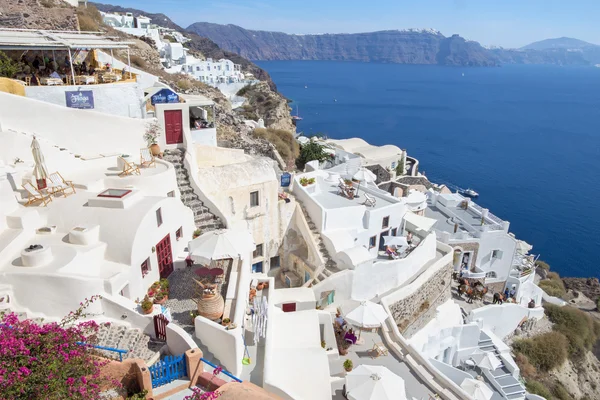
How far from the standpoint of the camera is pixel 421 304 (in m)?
26.2

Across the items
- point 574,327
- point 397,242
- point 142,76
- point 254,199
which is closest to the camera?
point 254,199

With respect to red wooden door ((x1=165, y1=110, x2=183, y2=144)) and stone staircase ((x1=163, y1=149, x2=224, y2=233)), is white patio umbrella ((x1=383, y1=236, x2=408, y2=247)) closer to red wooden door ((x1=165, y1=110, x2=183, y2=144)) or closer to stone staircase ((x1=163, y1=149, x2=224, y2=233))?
stone staircase ((x1=163, y1=149, x2=224, y2=233))

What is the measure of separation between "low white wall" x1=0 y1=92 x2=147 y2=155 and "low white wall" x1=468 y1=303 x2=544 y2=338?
2747 centimetres

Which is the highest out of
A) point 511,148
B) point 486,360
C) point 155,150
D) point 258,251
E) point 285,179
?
point 155,150

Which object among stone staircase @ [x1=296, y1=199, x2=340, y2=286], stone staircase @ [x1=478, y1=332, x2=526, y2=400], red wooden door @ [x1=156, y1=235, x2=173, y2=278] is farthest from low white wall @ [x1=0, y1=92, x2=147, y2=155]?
stone staircase @ [x1=478, y1=332, x2=526, y2=400]

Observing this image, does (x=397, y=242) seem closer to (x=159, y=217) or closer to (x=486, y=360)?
(x=486, y=360)

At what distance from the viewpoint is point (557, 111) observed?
544 feet

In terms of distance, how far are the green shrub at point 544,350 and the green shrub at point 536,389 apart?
2.85m

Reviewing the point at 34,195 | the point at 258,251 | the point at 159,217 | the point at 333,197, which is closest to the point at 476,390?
the point at 333,197

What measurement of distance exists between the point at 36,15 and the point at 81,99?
939 inches

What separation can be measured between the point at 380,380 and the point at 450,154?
92332mm

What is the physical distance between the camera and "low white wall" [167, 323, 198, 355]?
42.9 feet

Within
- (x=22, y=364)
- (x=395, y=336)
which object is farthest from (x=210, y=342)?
(x=395, y=336)

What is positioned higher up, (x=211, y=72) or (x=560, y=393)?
(x=211, y=72)
